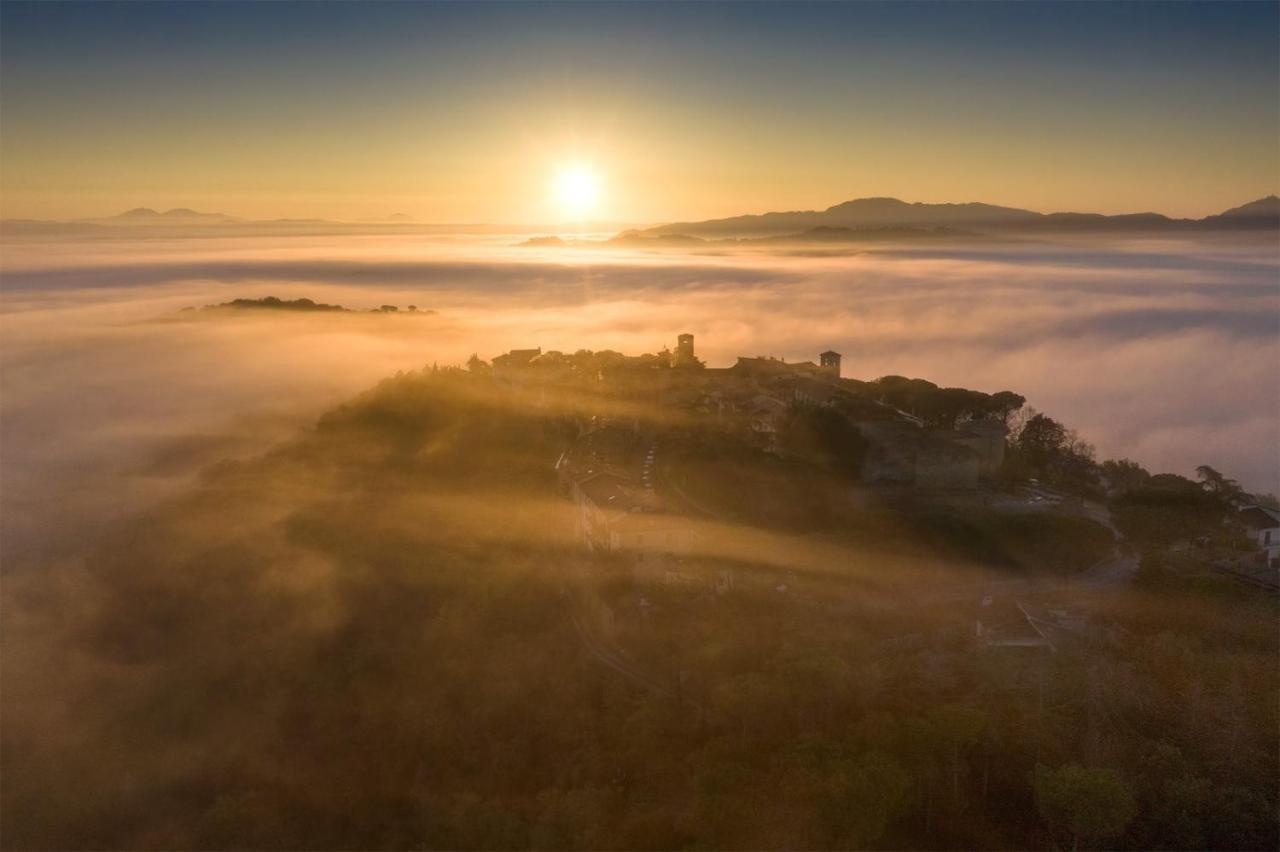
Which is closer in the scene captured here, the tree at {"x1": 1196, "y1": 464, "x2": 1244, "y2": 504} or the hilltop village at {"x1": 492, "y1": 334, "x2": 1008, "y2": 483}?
the tree at {"x1": 1196, "y1": 464, "x2": 1244, "y2": 504}

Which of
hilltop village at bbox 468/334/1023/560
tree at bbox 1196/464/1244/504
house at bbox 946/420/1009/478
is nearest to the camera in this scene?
hilltop village at bbox 468/334/1023/560

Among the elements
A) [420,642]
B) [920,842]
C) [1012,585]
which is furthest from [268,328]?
[920,842]

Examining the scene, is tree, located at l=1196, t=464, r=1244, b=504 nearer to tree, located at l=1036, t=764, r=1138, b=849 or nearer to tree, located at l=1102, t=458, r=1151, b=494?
tree, located at l=1102, t=458, r=1151, b=494

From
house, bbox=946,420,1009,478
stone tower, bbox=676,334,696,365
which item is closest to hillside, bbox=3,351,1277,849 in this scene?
house, bbox=946,420,1009,478

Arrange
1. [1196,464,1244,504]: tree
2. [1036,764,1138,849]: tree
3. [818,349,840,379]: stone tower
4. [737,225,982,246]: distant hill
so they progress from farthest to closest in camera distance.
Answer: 1. [737,225,982,246]: distant hill
2. [818,349,840,379]: stone tower
3. [1196,464,1244,504]: tree
4. [1036,764,1138,849]: tree

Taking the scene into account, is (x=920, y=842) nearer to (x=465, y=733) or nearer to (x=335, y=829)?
(x=465, y=733)

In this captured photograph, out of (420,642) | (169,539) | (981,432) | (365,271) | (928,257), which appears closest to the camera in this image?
(420,642)

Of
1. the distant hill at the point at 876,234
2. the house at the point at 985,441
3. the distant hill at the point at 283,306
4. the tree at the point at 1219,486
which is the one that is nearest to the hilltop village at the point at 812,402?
the house at the point at 985,441
